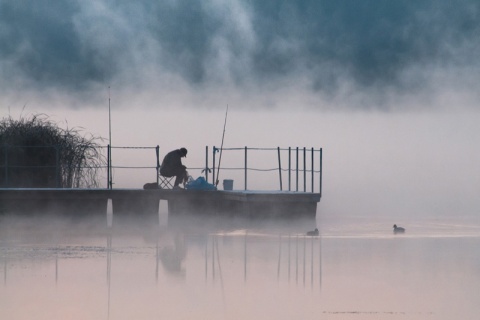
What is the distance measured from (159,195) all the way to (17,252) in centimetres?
1053

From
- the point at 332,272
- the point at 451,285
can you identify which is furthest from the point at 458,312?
the point at 332,272

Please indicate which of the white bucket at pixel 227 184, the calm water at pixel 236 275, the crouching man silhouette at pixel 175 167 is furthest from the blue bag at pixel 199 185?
the calm water at pixel 236 275

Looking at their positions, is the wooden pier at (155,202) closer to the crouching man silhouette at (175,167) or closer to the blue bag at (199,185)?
the blue bag at (199,185)

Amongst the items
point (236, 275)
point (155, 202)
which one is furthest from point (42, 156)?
point (236, 275)

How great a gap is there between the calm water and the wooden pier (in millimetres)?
3311

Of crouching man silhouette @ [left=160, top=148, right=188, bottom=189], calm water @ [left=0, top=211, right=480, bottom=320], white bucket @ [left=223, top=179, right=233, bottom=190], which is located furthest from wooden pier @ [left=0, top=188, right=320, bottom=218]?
calm water @ [left=0, top=211, right=480, bottom=320]

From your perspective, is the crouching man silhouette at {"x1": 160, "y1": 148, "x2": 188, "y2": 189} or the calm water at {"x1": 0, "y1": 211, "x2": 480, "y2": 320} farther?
the crouching man silhouette at {"x1": 160, "y1": 148, "x2": 188, "y2": 189}

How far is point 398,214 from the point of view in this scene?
3356 centimetres

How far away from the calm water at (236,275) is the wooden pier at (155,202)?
3.31m

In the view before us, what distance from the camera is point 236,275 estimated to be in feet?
44.1

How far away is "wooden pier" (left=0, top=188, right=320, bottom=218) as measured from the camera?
25.6 meters

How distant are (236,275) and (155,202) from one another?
45.6 feet

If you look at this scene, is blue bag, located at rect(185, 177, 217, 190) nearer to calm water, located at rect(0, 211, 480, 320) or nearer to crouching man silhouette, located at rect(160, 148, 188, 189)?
crouching man silhouette, located at rect(160, 148, 188, 189)

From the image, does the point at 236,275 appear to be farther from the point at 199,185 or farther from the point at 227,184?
the point at 227,184
